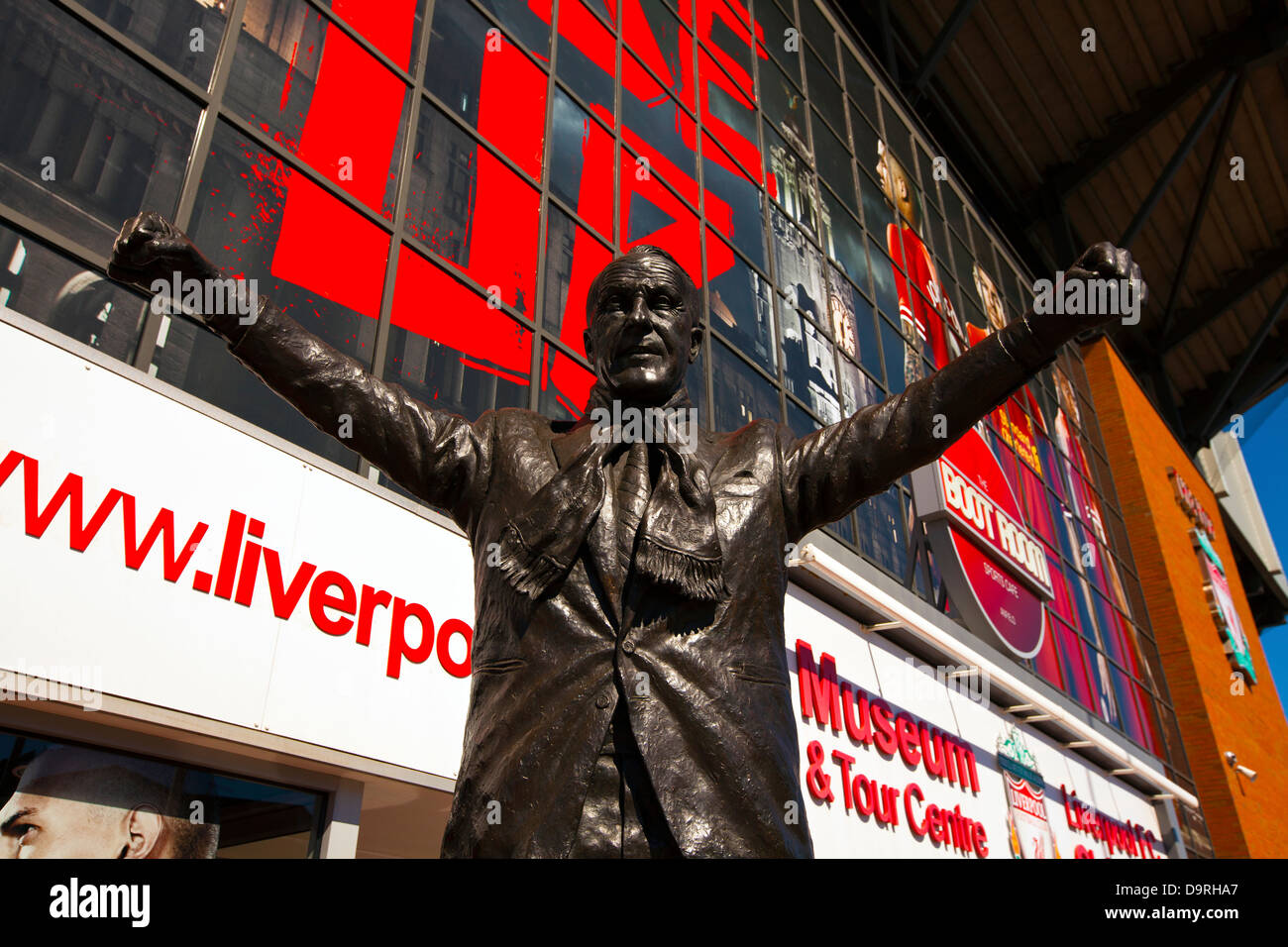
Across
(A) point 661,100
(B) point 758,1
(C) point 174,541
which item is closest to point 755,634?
(C) point 174,541

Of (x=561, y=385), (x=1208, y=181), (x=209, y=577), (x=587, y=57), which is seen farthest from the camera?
(x=1208, y=181)

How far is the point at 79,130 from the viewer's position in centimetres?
500

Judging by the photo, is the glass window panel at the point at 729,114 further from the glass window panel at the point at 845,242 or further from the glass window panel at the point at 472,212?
the glass window panel at the point at 472,212

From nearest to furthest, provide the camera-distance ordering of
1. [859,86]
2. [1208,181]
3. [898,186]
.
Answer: [859,86] → [898,186] → [1208,181]

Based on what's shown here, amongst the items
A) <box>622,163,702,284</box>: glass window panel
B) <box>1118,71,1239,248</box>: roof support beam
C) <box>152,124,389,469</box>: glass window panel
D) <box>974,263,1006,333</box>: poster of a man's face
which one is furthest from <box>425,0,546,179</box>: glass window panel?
<box>1118,71,1239,248</box>: roof support beam

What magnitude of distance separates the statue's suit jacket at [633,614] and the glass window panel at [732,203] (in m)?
8.65

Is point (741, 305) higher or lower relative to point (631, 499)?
higher

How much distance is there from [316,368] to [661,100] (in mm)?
9339

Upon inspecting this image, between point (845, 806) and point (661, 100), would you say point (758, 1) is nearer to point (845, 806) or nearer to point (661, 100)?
point (661, 100)

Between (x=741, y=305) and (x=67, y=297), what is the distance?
6.75 meters

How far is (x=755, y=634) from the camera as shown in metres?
1.74

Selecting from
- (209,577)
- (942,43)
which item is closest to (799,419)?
(209,577)

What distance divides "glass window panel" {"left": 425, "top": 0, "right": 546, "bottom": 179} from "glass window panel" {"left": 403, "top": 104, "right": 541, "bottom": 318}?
26 centimetres

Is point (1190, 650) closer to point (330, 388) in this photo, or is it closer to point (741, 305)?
point (741, 305)
